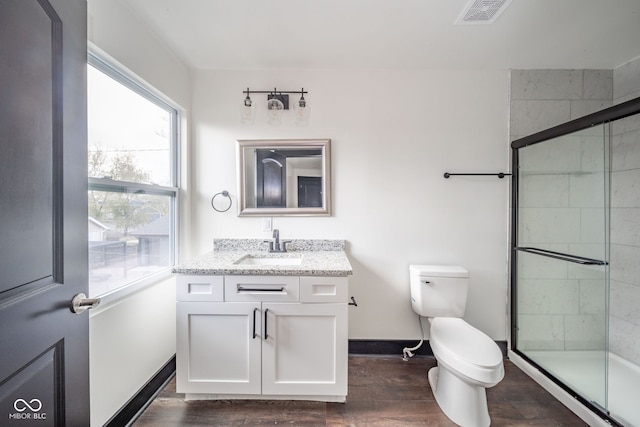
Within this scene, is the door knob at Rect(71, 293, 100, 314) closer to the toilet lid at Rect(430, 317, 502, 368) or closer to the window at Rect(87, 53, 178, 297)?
the window at Rect(87, 53, 178, 297)

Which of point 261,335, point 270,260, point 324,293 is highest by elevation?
point 270,260

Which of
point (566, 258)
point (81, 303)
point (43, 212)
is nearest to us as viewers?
point (43, 212)

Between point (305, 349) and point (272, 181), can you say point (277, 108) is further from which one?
point (305, 349)

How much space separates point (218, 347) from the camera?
4.95 feet

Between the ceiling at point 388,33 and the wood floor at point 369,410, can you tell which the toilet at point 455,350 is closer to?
the wood floor at point 369,410

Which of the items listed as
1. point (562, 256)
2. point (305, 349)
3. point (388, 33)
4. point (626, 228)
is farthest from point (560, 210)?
point (305, 349)

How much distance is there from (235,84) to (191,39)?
42 cm

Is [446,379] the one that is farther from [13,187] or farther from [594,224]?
[13,187]

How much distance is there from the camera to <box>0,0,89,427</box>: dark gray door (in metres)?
0.59

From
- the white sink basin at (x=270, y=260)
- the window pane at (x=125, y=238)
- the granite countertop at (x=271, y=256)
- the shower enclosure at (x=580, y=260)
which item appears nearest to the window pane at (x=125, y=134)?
the window pane at (x=125, y=238)

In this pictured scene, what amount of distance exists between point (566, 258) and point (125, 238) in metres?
2.79

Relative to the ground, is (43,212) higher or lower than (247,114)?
lower

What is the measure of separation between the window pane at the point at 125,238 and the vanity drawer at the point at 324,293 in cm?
102

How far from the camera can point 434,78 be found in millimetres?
2029
